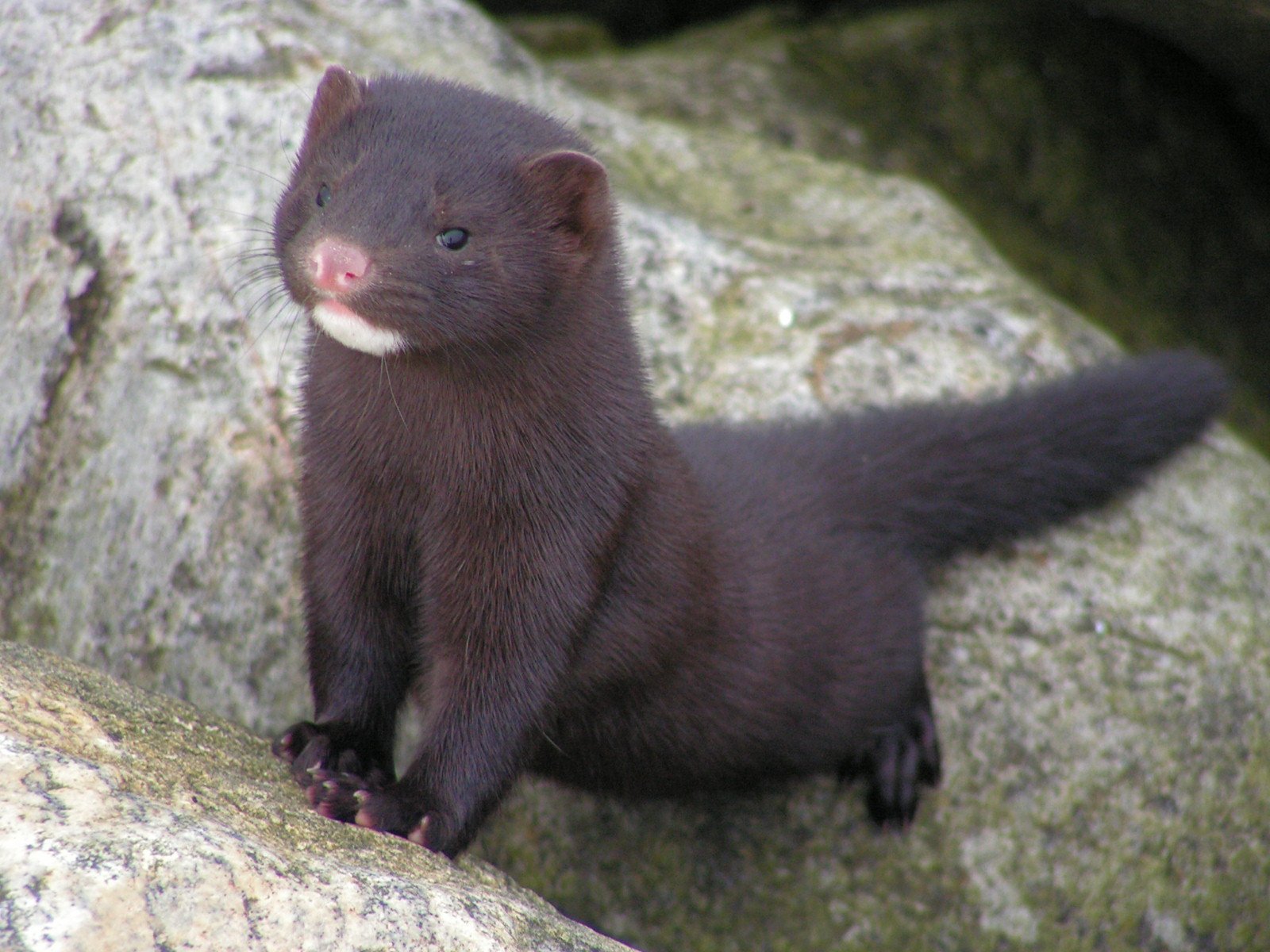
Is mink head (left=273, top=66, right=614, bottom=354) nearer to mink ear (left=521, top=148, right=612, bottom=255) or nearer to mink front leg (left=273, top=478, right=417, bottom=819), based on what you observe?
mink ear (left=521, top=148, right=612, bottom=255)

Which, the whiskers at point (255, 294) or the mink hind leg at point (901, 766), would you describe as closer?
the mink hind leg at point (901, 766)

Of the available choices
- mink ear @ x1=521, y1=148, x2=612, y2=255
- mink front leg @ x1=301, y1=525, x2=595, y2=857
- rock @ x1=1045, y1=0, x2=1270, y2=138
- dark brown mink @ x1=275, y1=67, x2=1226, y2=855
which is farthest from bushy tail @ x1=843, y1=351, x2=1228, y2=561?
rock @ x1=1045, y1=0, x2=1270, y2=138

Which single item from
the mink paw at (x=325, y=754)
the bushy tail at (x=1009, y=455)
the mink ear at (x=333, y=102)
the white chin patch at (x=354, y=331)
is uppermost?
the mink ear at (x=333, y=102)

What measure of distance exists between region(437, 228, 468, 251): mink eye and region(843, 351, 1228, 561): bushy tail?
1.50 metres

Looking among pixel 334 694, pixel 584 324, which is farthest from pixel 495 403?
pixel 334 694

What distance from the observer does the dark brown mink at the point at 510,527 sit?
88.6 inches

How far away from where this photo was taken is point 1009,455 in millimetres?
3488

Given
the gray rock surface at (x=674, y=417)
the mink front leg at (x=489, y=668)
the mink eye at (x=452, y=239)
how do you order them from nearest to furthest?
the mink eye at (x=452, y=239) < the mink front leg at (x=489, y=668) < the gray rock surface at (x=674, y=417)

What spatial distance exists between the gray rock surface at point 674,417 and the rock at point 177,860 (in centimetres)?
101

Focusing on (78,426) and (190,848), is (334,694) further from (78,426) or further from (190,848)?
(78,426)

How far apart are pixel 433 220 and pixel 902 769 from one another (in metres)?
1.85

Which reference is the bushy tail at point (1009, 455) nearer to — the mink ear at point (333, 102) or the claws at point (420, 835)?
the claws at point (420, 835)

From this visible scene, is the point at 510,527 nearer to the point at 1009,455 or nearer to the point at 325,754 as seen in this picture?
the point at 325,754

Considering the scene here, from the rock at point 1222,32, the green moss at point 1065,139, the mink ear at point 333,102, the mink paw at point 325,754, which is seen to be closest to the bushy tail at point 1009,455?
the mink paw at point 325,754
